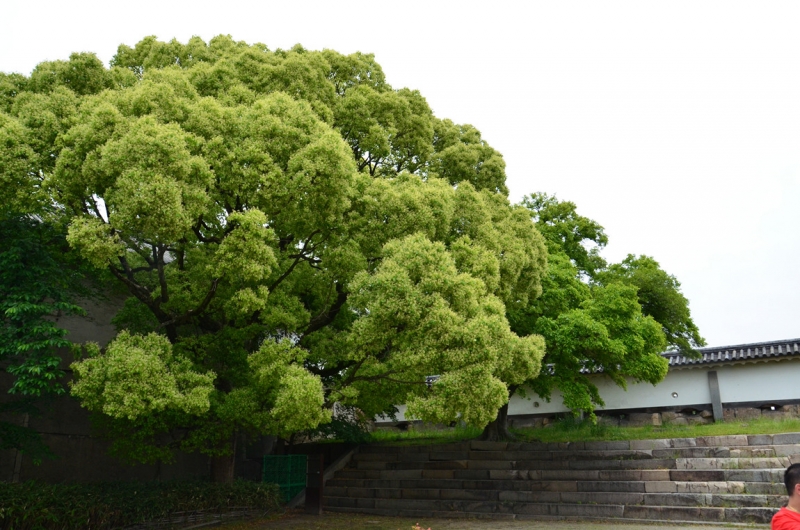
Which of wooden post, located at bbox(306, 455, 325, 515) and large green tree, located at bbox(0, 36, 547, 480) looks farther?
wooden post, located at bbox(306, 455, 325, 515)

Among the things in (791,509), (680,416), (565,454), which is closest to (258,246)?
(791,509)

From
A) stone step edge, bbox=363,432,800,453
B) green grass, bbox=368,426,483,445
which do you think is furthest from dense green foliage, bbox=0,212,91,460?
green grass, bbox=368,426,483,445

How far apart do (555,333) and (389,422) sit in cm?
1033

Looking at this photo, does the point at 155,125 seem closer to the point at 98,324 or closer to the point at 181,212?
the point at 181,212

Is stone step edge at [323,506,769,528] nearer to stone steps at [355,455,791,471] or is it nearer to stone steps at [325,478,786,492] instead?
stone steps at [325,478,786,492]

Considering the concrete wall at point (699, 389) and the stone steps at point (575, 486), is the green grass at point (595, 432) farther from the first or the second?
the stone steps at point (575, 486)

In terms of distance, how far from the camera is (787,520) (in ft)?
10.4

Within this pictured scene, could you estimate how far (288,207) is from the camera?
9273mm

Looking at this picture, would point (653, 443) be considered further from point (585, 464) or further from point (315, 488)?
point (315, 488)

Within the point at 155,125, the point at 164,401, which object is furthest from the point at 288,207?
the point at 164,401

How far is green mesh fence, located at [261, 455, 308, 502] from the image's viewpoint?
13.9 metres

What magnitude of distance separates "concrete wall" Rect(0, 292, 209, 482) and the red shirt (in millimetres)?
11174

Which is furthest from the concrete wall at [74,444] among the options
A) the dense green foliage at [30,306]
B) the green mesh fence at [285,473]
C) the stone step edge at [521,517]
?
the stone step edge at [521,517]

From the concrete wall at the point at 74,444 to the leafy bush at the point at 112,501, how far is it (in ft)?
5.82
